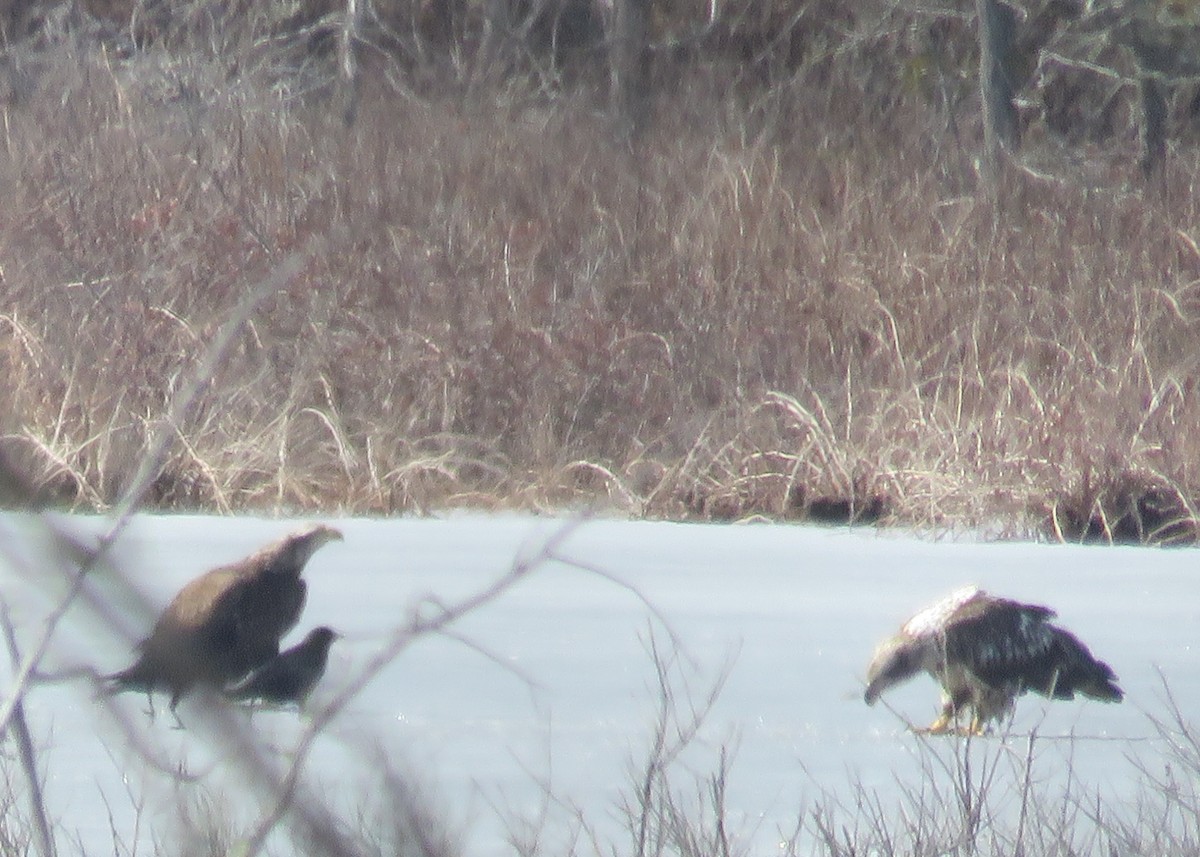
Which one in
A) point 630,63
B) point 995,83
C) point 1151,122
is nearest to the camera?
point 995,83

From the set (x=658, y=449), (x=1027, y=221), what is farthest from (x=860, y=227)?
(x=658, y=449)

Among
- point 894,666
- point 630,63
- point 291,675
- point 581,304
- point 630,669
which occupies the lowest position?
point 581,304

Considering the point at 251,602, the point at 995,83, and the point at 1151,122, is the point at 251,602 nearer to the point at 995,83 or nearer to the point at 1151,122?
the point at 995,83

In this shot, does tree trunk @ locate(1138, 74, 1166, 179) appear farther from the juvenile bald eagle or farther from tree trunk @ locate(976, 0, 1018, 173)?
the juvenile bald eagle

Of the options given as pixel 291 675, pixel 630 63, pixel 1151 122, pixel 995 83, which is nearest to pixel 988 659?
pixel 291 675

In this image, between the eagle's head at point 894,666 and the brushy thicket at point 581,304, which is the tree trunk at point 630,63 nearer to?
the brushy thicket at point 581,304

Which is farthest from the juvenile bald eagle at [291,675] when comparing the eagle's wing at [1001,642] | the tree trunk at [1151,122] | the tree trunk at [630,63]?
the tree trunk at [1151,122]
